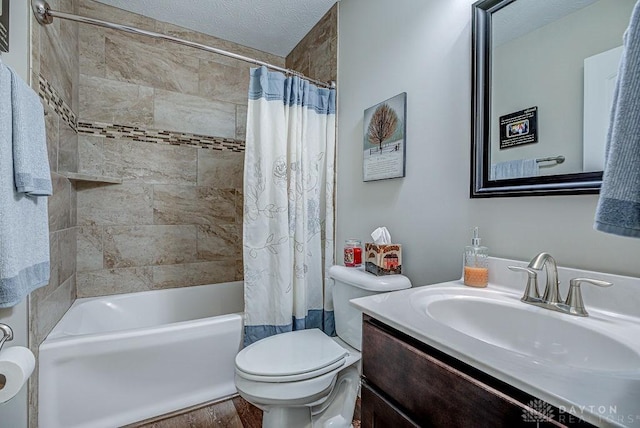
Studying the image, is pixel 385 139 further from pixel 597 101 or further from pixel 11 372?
pixel 11 372

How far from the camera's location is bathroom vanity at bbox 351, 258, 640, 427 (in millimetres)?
428

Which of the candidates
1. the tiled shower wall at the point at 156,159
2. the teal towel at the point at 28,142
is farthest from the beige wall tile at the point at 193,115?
the teal towel at the point at 28,142

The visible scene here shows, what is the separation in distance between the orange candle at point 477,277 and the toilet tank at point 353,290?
307 millimetres

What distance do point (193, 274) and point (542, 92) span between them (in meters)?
2.36

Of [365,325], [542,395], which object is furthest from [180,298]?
[542,395]

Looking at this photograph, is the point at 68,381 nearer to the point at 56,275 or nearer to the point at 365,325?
the point at 56,275

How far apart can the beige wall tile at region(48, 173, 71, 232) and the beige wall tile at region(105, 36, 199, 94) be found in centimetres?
87

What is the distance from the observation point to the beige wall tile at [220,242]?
233 centimetres

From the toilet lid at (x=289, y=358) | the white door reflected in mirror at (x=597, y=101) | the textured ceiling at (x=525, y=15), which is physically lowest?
the toilet lid at (x=289, y=358)

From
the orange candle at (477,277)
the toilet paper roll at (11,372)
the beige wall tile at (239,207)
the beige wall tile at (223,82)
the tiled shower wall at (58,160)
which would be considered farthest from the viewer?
the beige wall tile at (239,207)

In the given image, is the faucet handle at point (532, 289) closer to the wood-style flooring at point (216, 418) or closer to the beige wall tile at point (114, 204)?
the wood-style flooring at point (216, 418)

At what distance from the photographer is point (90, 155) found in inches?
77.0

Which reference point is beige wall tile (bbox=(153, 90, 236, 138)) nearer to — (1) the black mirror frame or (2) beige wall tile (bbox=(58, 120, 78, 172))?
(2) beige wall tile (bbox=(58, 120, 78, 172))

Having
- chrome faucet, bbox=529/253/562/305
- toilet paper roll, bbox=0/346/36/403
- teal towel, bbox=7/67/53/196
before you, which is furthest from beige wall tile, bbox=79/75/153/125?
chrome faucet, bbox=529/253/562/305
